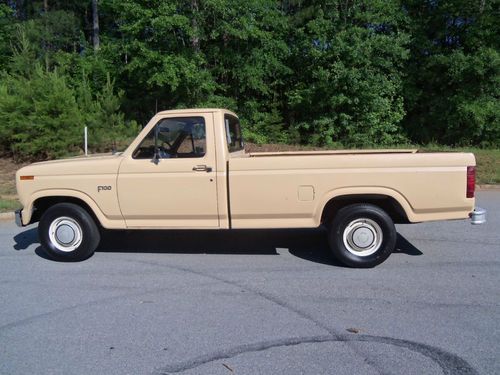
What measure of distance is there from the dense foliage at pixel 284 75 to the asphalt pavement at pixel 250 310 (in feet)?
34.6

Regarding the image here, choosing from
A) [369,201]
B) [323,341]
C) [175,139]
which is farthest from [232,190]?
[323,341]

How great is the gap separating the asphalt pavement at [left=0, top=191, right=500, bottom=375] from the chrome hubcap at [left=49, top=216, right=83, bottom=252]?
0.85 feet

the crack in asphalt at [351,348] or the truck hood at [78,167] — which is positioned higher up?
the truck hood at [78,167]

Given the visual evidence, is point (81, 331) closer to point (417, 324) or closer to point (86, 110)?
point (417, 324)

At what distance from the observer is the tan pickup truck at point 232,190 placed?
5.41 metres

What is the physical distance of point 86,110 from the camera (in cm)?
1692

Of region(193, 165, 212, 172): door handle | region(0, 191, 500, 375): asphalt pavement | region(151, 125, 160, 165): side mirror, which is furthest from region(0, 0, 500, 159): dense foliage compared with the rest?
region(193, 165, 212, 172): door handle

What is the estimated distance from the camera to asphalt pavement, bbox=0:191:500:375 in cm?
354

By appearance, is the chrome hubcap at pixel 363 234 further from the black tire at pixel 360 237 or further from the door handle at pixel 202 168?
the door handle at pixel 202 168

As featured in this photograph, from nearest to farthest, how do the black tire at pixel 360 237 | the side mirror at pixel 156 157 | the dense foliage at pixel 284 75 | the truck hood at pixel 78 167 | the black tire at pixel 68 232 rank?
the black tire at pixel 360 237
the side mirror at pixel 156 157
the truck hood at pixel 78 167
the black tire at pixel 68 232
the dense foliage at pixel 284 75

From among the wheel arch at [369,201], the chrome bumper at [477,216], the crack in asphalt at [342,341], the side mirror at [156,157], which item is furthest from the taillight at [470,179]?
the side mirror at [156,157]

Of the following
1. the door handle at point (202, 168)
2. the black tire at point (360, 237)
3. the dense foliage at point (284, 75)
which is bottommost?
the black tire at point (360, 237)

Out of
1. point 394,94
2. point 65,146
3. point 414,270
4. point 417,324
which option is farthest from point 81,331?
point 394,94

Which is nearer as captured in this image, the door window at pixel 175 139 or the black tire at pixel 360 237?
the black tire at pixel 360 237
